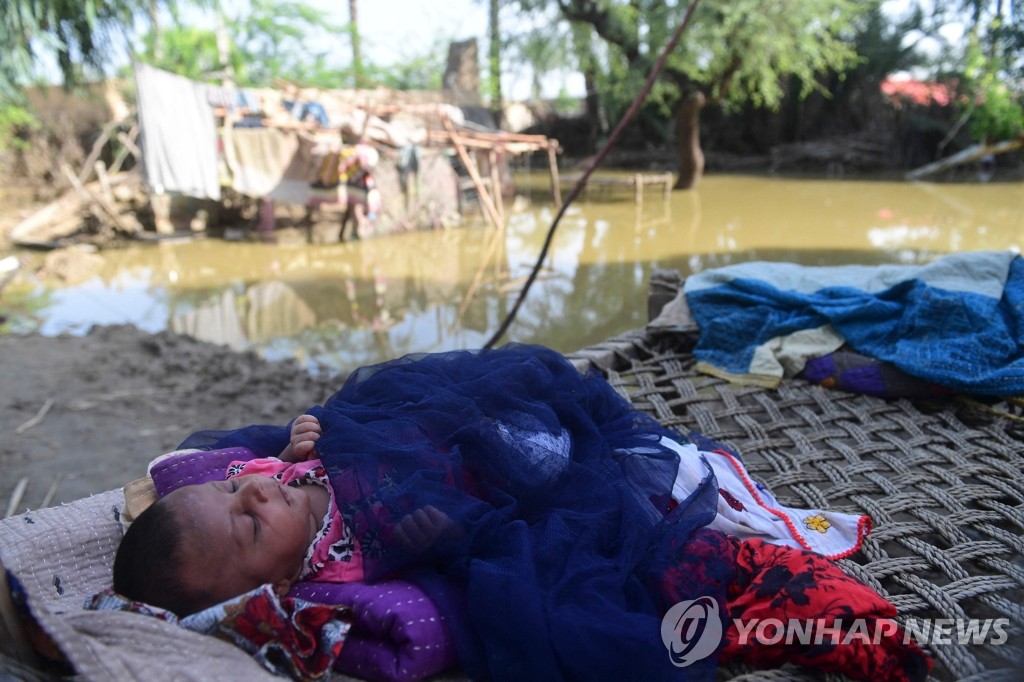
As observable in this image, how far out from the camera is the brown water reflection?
16.1 feet

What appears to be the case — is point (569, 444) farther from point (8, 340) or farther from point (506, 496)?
point (8, 340)

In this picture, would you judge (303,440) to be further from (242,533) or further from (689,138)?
(689,138)

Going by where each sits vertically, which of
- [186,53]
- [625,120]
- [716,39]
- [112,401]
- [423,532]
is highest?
[186,53]

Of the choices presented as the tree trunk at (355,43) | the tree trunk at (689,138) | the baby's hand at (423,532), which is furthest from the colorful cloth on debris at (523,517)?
the tree trunk at (355,43)

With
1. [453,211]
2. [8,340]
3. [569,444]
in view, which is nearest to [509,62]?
[453,211]

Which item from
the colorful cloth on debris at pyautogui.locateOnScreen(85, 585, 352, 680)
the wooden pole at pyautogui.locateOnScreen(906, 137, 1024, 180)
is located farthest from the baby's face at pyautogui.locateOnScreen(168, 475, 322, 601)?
the wooden pole at pyautogui.locateOnScreen(906, 137, 1024, 180)

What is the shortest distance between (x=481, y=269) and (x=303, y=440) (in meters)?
5.37

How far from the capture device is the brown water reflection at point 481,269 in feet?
16.1

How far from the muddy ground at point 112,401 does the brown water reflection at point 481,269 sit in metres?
0.62

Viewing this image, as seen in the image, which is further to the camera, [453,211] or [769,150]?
[769,150]

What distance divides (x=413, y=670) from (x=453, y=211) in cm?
860

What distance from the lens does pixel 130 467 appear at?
2680 millimetres

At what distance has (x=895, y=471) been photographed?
5.31 ft

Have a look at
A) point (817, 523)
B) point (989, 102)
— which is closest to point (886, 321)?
point (817, 523)
